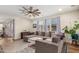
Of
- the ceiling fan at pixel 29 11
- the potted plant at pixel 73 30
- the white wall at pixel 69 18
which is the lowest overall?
the potted plant at pixel 73 30

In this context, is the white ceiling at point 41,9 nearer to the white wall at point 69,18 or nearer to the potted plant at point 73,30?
the white wall at point 69,18

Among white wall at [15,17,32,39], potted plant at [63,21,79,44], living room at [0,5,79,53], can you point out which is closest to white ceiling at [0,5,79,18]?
living room at [0,5,79,53]

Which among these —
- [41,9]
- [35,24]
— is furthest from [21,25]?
[41,9]

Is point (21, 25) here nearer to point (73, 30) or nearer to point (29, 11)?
point (29, 11)

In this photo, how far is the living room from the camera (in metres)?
2.13

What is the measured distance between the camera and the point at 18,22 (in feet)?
7.24

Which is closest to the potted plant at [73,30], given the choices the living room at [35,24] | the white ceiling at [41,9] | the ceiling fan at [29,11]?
the living room at [35,24]

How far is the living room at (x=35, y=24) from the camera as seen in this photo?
2133mm

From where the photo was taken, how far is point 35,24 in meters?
2.23
